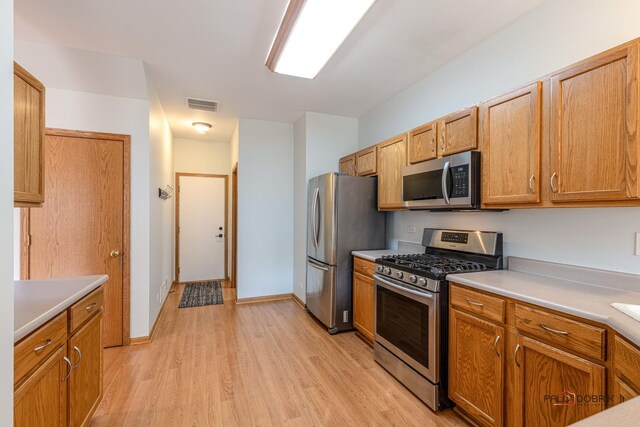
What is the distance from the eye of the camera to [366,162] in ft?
11.3

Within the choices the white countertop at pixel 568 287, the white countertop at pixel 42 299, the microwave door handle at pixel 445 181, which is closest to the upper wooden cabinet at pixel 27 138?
the white countertop at pixel 42 299

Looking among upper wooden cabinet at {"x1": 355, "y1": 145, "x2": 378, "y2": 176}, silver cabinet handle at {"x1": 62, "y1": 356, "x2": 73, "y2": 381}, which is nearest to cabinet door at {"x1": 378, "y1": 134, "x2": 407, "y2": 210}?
upper wooden cabinet at {"x1": 355, "y1": 145, "x2": 378, "y2": 176}

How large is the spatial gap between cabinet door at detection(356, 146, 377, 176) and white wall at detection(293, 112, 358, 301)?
0.60 metres

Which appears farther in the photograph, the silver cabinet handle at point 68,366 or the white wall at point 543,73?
the white wall at point 543,73

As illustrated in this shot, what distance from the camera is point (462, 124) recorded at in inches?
86.0

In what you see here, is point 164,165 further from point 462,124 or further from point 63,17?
point 462,124

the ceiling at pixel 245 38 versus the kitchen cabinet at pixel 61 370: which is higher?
the ceiling at pixel 245 38

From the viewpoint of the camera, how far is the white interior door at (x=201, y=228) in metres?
5.48

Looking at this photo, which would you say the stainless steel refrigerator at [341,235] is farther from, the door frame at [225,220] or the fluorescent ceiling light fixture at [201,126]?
the door frame at [225,220]

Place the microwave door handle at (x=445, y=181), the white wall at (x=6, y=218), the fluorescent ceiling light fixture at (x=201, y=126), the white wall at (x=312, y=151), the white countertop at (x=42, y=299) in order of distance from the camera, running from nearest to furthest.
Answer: the white wall at (x=6, y=218), the white countertop at (x=42, y=299), the microwave door handle at (x=445, y=181), the white wall at (x=312, y=151), the fluorescent ceiling light fixture at (x=201, y=126)

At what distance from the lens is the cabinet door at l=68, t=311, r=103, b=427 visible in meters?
1.49

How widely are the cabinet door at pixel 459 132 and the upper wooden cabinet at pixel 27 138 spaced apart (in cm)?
260

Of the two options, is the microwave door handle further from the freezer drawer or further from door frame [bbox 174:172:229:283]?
door frame [bbox 174:172:229:283]

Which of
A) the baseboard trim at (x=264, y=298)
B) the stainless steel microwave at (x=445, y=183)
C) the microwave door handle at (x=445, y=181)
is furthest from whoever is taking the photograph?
the baseboard trim at (x=264, y=298)
